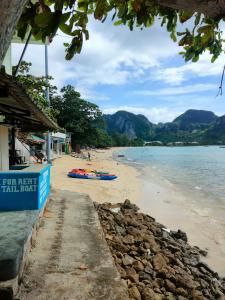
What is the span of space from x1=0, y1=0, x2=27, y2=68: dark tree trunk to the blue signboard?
466 centimetres

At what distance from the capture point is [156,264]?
557 cm

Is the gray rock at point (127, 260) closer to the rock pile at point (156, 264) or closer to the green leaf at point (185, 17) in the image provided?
the rock pile at point (156, 264)

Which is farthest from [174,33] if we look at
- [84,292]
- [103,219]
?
[103,219]

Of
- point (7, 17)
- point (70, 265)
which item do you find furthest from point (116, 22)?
point (70, 265)

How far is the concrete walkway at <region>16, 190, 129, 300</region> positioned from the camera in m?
3.61

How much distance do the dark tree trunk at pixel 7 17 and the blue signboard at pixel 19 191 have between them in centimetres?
466

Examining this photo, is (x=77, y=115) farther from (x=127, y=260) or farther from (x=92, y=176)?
(x=127, y=260)

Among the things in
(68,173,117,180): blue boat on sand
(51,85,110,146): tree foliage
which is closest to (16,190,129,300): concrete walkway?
(68,173,117,180): blue boat on sand

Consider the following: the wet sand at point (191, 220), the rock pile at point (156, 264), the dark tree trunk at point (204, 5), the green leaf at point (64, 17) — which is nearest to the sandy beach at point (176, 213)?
the wet sand at point (191, 220)

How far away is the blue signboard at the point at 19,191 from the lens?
227 inches

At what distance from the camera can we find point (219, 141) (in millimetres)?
174250

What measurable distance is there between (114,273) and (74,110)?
48.6 m

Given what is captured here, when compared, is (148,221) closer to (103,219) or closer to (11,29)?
(103,219)

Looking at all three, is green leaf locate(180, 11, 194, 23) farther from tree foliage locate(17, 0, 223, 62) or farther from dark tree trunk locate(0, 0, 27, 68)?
dark tree trunk locate(0, 0, 27, 68)
